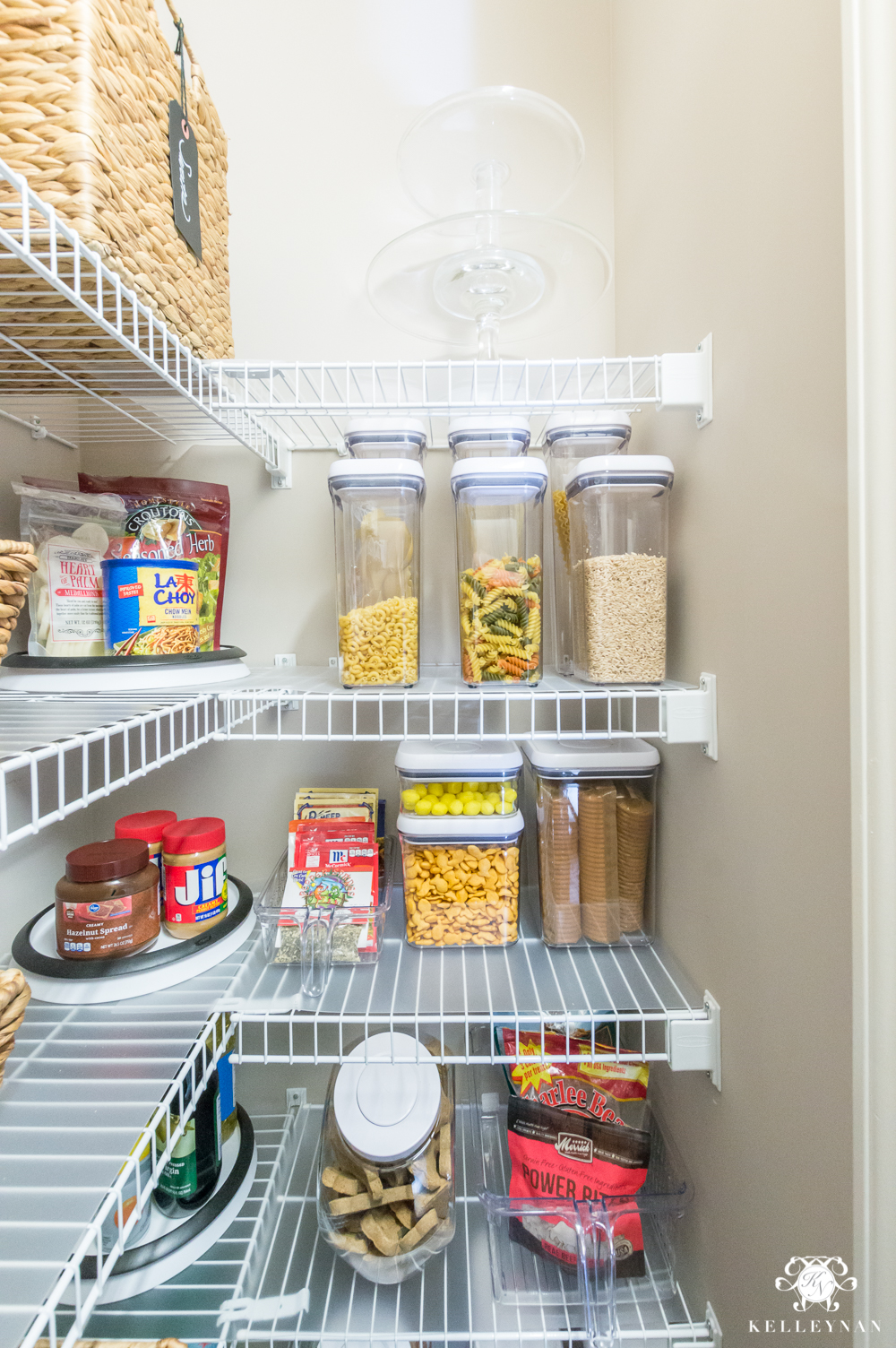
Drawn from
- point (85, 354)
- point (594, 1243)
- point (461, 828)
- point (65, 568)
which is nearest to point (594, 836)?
point (461, 828)

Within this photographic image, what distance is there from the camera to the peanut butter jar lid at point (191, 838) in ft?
2.72

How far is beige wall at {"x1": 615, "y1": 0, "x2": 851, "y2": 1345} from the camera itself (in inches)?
20.1

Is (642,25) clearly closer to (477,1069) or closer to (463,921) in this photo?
(463,921)

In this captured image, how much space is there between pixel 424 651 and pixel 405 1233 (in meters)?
0.85

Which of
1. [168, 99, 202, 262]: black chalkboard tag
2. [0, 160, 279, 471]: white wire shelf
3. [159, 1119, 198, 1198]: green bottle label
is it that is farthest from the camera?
[159, 1119, 198, 1198]: green bottle label

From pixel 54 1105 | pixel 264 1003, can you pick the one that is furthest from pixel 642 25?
pixel 54 1105

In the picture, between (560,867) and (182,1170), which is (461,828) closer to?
(560,867)

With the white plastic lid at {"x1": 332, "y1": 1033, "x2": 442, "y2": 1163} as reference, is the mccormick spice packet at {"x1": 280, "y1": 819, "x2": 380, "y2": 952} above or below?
above

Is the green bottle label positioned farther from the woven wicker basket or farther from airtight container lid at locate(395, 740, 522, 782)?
the woven wicker basket

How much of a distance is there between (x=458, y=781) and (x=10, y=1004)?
0.56m

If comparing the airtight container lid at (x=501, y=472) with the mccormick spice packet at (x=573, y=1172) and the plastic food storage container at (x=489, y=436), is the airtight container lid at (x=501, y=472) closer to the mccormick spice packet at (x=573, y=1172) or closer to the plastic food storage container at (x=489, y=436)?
the plastic food storage container at (x=489, y=436)

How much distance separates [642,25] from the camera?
0.92 metres

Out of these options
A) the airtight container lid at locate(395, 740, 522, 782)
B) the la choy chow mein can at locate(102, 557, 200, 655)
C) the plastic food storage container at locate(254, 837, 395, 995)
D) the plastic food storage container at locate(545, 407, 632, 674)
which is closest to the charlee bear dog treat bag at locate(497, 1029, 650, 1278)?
the plastic food storage container at locate(254, 837, 395, 995)

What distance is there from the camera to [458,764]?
0.87m
